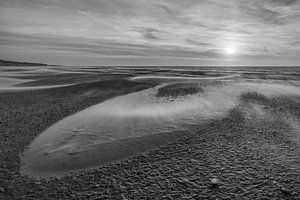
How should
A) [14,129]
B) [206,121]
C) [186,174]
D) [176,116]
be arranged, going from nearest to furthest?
[186,174] < [14,129] < [206,121] < [176,116]

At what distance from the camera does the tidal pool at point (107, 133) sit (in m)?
5.26

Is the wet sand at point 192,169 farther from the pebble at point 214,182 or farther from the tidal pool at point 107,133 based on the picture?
the tidal pool at point 107,133

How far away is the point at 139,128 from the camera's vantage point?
7852 millimetres

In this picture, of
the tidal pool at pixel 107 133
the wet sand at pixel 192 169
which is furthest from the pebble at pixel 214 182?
the tidal pool at pixel 107 133

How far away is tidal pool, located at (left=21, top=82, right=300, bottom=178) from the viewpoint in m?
5.26

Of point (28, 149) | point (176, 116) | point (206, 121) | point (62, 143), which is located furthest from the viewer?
point (176, 116)

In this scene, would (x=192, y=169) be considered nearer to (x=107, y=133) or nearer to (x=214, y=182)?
(x=214, y=182)

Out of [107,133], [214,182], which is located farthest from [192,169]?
[107,133]

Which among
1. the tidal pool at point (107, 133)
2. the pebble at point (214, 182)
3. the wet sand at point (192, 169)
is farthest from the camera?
the tidal pool at point (107, 133)

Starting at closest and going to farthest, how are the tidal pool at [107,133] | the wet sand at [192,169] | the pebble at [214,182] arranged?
the wet sand at [192,169], the pebble at [214,182], the tidal pool at [107,133]

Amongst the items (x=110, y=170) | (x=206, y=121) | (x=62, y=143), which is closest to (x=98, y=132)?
(x=62, y=143)

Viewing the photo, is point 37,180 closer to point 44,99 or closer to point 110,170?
point 110,170

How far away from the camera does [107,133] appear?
7.36 metres

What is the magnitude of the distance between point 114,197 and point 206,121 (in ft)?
19.1
